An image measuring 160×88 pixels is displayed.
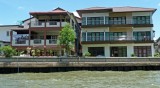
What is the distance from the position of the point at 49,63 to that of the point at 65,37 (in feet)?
26.0

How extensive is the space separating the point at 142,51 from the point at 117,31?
5.97 m

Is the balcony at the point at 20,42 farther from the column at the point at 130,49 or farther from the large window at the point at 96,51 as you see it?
the column at the point at 130,49

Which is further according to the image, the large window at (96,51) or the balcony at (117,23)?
the large window at (96,51)

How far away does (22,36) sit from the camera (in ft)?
195

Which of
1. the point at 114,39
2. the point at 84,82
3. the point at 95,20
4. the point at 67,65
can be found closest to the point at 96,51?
the point at 114,39

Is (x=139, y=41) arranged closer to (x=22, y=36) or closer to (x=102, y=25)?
(x=102, y=25)

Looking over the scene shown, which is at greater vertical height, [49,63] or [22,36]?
[22,36]

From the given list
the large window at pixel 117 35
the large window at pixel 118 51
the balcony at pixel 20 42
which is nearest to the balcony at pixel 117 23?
the large window at pixel 117 35

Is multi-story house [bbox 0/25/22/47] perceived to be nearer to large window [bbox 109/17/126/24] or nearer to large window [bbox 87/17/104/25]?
large window [bbox 87/17/104/25]

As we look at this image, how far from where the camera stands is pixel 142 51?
2336 inches

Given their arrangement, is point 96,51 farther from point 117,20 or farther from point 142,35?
point 142,35

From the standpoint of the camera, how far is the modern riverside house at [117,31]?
59219 mm

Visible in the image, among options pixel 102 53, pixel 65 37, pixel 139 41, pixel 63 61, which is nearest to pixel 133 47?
pixel 139 41

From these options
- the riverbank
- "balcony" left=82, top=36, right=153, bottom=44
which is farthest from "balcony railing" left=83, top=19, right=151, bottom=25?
the riverbank
